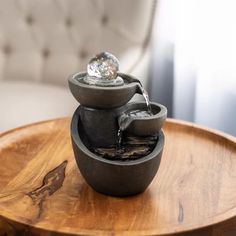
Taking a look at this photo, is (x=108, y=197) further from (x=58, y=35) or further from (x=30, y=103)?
(x=58, y=35)

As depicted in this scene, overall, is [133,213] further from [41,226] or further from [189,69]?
[189,69]

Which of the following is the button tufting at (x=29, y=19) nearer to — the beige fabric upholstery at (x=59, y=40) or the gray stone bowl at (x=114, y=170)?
the beige fabric upholstery at (x=59, y=40)

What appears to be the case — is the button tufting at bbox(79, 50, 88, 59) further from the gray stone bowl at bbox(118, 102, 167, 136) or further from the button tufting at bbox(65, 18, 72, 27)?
the gray stone bowl at bbox(118, 102, 167, 136)

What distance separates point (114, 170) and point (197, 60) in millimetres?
711

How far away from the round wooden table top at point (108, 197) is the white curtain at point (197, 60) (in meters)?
0.29

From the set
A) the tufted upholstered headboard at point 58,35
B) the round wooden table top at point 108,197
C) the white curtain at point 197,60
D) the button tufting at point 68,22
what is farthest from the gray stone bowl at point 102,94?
the button tufting at point 68,22

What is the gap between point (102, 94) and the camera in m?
0.67

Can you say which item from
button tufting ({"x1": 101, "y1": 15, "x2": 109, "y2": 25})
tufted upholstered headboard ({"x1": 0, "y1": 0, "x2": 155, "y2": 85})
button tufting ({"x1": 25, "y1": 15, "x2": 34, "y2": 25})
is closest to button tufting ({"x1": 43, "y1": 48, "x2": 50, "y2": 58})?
tufted upholstered headboard ({"x1": 0, "y1": 0, "x2": 155, "y2": 85})

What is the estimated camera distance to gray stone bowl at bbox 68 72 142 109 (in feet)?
2.22

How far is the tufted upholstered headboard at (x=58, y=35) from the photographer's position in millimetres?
1443

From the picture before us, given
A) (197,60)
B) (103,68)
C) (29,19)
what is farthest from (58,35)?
(103,68)

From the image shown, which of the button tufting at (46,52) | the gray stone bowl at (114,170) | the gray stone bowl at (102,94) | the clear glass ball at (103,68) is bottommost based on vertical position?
the button tufting at (46,52)

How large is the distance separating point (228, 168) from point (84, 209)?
0.30 m

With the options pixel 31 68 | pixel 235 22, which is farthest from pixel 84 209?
pixel 31 68
